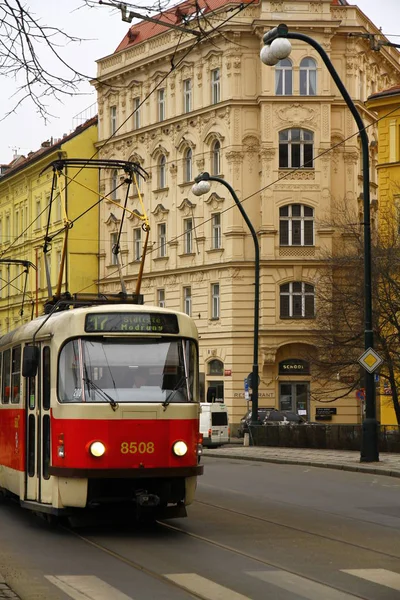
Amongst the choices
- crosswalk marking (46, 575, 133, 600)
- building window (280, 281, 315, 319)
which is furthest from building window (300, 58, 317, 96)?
crosswalk marking (46, 575, 133, 600)

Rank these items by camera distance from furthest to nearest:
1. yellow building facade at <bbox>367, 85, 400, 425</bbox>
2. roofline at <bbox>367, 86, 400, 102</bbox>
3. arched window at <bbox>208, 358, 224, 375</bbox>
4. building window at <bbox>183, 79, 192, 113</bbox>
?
building window at <bbox>183, 79, 192, 113</bbox>, arched window at <bbox>208, 358, 224, 375</bbox>, yellow building facade at <bbox>367, 85, 400, 425</bbox>, roofline at <bbox>367, 86, 400, 102</bbox>

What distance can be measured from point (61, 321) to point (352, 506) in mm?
6366

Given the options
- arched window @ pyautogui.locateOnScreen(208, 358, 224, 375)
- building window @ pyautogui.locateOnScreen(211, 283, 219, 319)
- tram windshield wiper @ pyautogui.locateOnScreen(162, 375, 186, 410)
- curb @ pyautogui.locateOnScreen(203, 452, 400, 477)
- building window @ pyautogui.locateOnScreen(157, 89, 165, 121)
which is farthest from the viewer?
building window @ pyautogui.locateOnScreen(157, 89, 165, 121)

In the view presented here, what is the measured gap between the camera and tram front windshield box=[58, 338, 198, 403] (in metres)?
14.0

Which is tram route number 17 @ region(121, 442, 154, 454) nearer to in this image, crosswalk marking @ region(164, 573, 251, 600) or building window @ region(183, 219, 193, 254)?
crosswalk marking @ region(164, 573, 251, 600)

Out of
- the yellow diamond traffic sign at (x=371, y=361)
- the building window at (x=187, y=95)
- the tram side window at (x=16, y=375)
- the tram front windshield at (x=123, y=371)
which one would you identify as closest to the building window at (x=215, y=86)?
the building window at (x=187, y=95)

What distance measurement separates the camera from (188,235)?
6259 centimetres

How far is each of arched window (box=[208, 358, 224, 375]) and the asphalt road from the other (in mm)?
39748

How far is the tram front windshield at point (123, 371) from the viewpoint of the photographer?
1405 cm

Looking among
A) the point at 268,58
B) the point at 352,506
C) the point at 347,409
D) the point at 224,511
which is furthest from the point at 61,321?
the point at 347,409

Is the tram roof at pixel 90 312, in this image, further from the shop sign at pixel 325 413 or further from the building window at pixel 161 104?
the building window at pixel 161 104

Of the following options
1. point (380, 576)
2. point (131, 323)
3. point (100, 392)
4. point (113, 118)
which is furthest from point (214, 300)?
point (380, 576)

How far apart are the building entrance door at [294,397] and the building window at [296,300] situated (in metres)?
3.40

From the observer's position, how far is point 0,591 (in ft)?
32.8
